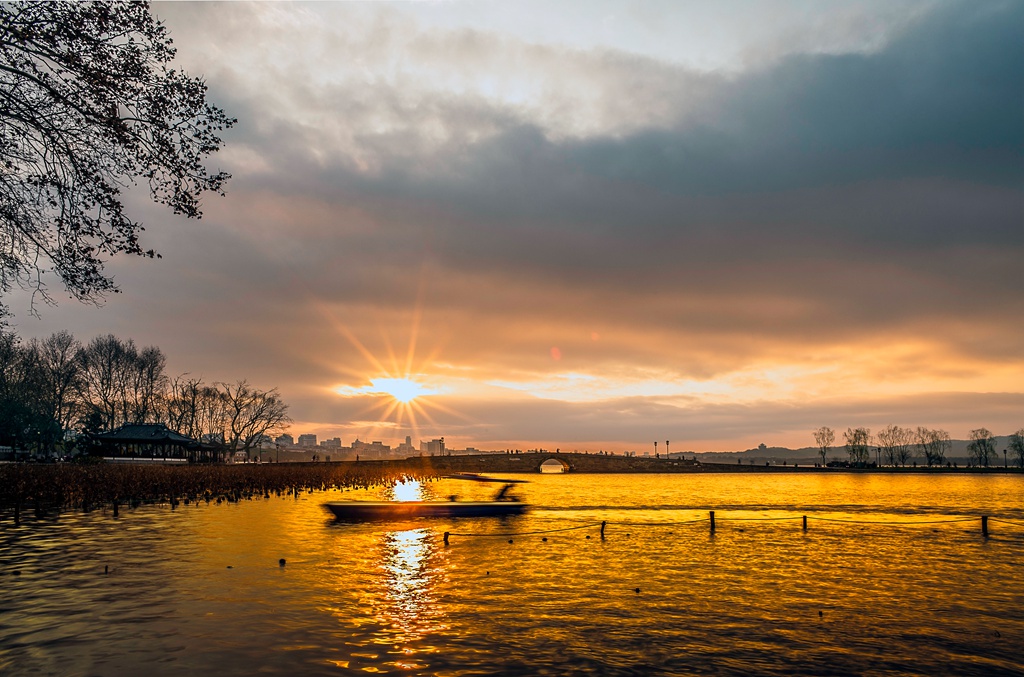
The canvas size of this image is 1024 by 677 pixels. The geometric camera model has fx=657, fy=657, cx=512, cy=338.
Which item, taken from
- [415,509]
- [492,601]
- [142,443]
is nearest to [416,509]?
[415,509]

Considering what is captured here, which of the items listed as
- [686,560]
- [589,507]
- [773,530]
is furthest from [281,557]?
[589,507]

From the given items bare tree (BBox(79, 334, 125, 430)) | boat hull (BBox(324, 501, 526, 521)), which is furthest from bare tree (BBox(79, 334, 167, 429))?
boat hull (BBox(324, 501, 526, 521))

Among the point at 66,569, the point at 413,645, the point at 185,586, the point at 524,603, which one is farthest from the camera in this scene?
the point at 66,569

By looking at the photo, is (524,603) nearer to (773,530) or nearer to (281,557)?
(281,557)

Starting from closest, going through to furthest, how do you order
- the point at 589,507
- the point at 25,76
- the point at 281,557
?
the point at 25,76 → the point at 281,557 → the point at 589,507

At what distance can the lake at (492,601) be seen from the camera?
14.9 metres

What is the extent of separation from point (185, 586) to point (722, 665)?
17564 mm

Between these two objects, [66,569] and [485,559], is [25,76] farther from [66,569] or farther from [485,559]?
[485,559]

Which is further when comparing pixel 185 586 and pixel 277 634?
pixel 185 586

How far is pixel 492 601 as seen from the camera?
68.6ft

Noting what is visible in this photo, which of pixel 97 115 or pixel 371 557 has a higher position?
pixel 97 115

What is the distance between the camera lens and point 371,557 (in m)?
29.9

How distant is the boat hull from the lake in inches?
179

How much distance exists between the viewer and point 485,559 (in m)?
29.7
